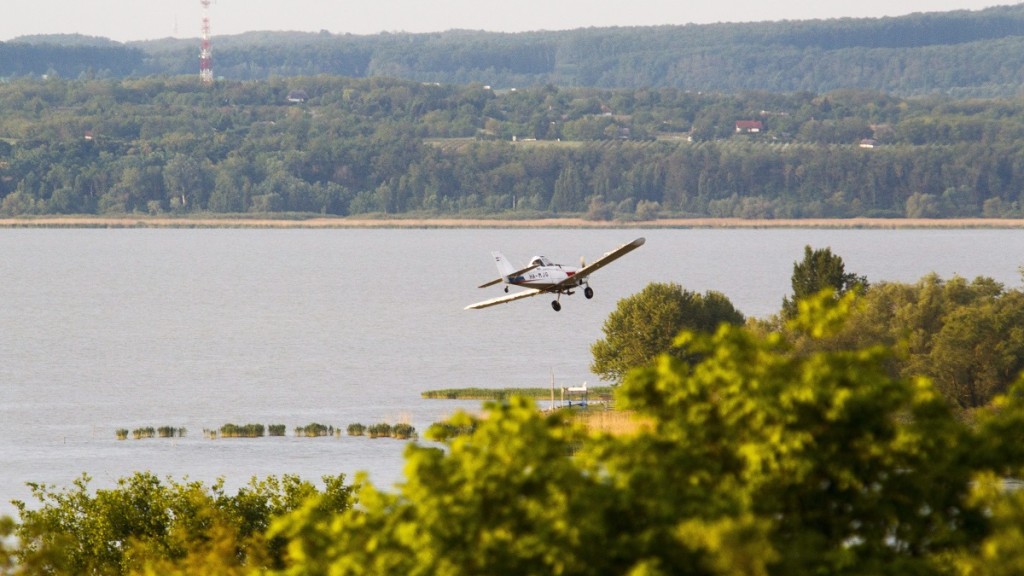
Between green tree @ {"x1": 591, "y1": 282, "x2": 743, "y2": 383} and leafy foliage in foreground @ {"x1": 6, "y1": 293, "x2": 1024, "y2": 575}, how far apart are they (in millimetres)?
68949

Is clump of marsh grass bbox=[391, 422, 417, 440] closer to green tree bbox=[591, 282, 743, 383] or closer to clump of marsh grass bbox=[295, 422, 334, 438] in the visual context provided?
clump of marsh grass bbox=[295, 422, 334, 438]

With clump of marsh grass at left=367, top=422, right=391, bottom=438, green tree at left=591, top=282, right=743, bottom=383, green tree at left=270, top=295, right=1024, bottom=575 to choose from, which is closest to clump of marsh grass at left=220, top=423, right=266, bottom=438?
clump of marsh grass at left=367, top=422, right=391, bottom=438

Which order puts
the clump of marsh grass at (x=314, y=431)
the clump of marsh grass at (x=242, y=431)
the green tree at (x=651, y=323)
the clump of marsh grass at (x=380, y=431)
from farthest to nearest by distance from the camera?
1. the clump of marsh grass at (x=314, y=431)
2. the clump of marsh grass at (x=242, y=431)
3. the green tree at (x=651, y=323)
4. the clump of marsh grass at (x=380, y=431)

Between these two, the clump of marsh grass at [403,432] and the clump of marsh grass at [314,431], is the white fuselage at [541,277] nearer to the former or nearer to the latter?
the clump of marsh grass at [403,432]

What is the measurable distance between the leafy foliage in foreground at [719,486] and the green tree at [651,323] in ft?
226

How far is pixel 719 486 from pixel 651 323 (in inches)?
2866

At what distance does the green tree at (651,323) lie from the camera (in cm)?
9738

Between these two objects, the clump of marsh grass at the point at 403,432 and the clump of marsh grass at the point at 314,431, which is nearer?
the clump of marsh grass at the point at 403,432

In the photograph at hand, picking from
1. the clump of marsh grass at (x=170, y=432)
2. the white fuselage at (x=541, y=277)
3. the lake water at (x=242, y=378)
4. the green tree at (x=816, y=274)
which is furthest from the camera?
the green tree at (x=816, y=274)

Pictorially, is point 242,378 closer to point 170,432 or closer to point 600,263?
point 170,432

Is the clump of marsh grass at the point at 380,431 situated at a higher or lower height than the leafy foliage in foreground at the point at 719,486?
lower

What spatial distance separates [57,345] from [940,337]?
89.6m

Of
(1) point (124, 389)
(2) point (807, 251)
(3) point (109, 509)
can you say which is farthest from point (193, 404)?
(3) point (109, 509)

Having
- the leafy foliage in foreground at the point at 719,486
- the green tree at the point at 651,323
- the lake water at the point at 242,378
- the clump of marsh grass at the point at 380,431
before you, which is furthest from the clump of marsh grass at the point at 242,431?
the leafy foliage in foreground at the point at 719,486
